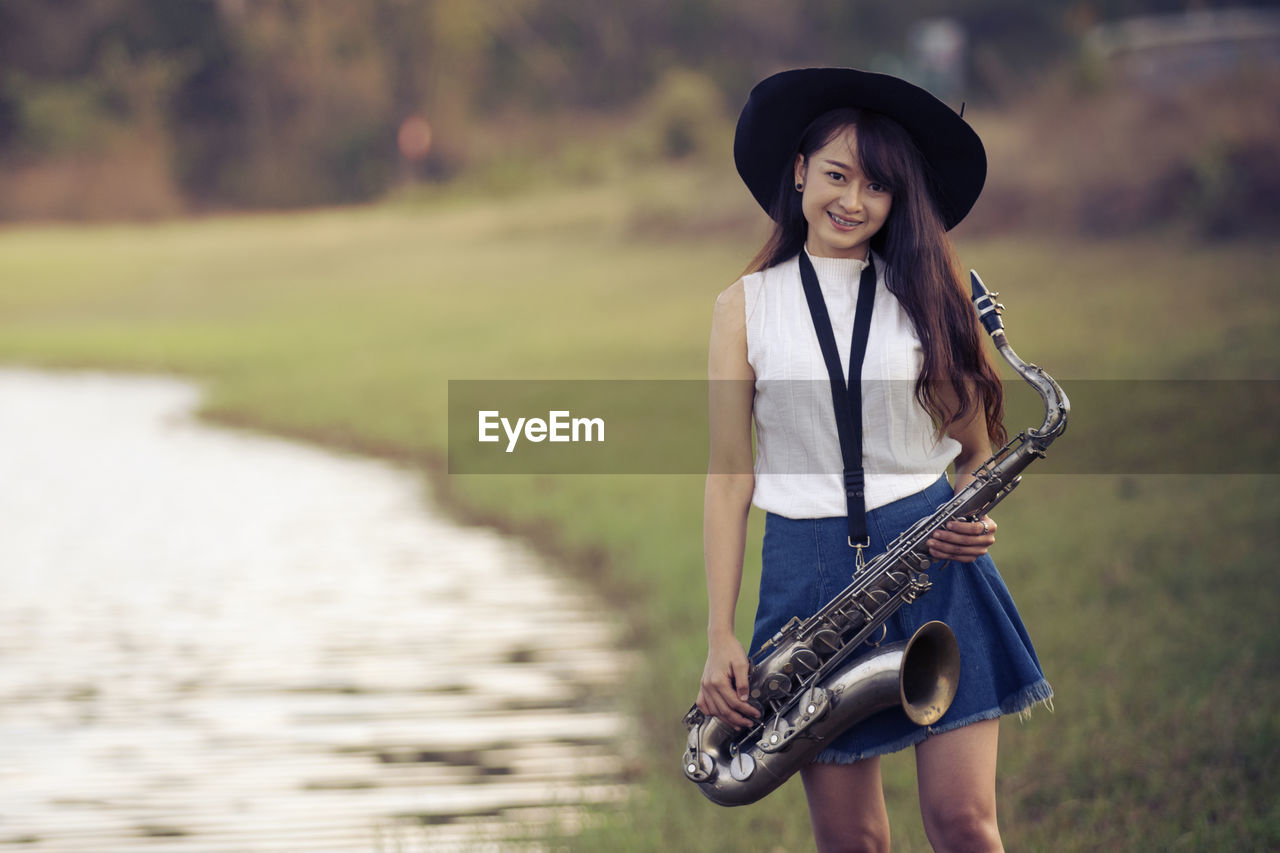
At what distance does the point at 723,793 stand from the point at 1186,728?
2759 mm

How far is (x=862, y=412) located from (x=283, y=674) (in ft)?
16.9

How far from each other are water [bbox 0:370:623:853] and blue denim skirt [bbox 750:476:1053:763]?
2.21 metres

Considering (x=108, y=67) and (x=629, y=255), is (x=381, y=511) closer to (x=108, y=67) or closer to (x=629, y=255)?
(x=629, y=255)

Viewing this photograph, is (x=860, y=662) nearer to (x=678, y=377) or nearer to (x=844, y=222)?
(x=844, y=222)

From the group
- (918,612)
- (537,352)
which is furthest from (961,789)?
(537,352)

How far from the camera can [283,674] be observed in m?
7.75

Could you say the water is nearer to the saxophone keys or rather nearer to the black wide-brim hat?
the saxophone keys

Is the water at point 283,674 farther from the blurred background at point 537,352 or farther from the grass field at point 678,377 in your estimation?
the grass field at point 678,377

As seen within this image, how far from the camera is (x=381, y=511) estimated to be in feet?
40.9

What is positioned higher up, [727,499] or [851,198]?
[851,198]

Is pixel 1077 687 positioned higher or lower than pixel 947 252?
lower

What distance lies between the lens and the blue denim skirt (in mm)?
3191

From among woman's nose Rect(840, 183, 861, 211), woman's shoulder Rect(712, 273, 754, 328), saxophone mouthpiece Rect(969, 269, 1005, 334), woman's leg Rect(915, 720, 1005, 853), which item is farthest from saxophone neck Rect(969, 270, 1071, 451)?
woman's leg Rect(915, 720, 1005, 853)

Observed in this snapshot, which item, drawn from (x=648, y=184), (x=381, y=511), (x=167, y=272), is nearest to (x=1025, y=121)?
(x=648, y=184)
